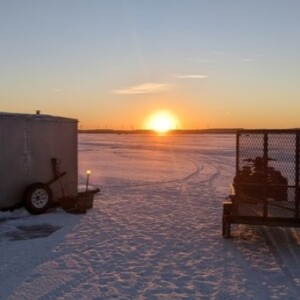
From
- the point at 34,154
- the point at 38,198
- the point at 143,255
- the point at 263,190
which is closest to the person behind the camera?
the point at 143,255

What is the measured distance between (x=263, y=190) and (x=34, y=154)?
677cm

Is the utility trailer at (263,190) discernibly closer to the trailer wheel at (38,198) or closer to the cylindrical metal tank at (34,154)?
the trailer wheel at (38,198)

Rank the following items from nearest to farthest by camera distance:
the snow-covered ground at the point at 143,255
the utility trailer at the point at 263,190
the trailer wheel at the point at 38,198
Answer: the snow-covered ground at the point at 143,255, the utility trailer at the point at 263,190, the trailer wheel at the point at 38,198

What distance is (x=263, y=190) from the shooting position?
8.98 meters

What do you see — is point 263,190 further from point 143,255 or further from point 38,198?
point 38,198

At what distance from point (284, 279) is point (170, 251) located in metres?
2.36

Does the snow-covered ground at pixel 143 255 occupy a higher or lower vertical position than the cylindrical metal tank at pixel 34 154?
lower

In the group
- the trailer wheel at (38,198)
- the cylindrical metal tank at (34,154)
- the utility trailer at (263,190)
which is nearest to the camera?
the utility trailer at (263,190)

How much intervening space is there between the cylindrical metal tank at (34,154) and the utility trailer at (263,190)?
588cm

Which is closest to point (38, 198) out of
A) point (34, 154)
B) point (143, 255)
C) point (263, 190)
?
point (34, 154)

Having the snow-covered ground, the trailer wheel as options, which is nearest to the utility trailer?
the snow-covered ground

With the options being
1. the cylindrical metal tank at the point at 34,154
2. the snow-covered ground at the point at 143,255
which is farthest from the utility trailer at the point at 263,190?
the cylindrical metal tank at the point at 34,154

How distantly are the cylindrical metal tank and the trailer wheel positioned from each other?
0.29m

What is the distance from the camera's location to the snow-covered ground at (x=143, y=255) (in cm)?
643
